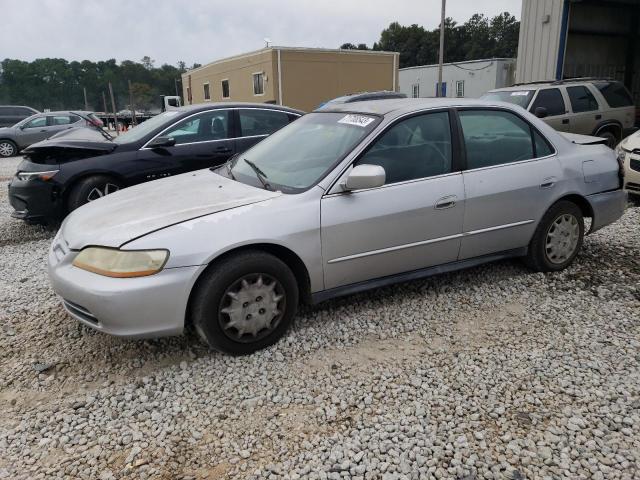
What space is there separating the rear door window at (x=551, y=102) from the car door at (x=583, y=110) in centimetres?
24

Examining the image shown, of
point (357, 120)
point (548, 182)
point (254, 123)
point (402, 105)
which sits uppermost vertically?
point (402, 105)

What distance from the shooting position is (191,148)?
655cm

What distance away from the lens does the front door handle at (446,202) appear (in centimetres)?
376

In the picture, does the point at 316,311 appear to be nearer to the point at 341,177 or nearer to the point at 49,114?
the point at 341,177

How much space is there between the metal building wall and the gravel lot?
972cm

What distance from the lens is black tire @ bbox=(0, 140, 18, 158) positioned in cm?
1661

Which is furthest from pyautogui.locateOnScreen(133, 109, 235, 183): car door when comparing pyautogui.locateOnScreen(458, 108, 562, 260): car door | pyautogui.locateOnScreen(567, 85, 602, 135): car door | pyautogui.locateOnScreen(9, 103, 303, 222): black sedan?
pyautogui.locateOnScreen(567, 85, 602, 135): car door

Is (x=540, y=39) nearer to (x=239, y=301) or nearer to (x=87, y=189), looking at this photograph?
(x=87, y=189)

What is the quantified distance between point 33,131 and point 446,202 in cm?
1691

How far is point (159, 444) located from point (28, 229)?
5.36 metres

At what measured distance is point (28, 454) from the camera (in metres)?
2.54

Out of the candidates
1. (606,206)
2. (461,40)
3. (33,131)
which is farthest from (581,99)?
(461,40)

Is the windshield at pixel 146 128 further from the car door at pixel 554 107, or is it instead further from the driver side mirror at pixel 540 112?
the car door at pixel 554 107

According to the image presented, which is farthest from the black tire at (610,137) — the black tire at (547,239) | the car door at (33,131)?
the car door at (33,131)
